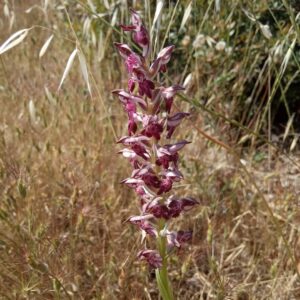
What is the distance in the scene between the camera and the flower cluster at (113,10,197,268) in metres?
0.90

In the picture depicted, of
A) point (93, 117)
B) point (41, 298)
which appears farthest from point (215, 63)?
point (41, 298)

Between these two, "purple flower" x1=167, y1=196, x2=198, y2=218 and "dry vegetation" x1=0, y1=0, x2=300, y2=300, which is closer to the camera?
"purple flower" x1=167, y1=196, x2=198, y2=218

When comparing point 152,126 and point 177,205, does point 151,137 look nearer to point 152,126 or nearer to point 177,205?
point 152,126

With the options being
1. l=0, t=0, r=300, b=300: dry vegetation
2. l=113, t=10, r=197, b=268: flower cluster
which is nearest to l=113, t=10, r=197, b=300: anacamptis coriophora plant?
l=113, t=10, r=197, b=268: flower cluster

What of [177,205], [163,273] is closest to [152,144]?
[177,205]

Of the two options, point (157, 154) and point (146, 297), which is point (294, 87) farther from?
point (157, 154)

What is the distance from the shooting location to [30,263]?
1.11 m

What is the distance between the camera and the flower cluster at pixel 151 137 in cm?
90

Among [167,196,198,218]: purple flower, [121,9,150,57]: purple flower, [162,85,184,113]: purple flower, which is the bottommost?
[167,196,198,218]: purple flower

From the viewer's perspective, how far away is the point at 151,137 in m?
0.92

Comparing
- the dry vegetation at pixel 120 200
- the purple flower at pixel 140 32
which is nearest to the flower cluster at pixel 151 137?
the purple flower at pixel 140 32

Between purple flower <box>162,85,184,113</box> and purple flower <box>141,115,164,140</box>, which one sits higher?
purple flower <box>162,85,184,113</box>

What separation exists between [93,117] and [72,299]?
0.82m

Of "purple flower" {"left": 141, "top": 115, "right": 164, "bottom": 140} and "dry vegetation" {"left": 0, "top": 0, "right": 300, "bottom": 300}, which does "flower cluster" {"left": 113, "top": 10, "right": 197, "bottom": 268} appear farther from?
"dry vegetation" {"left": 0, "top": 0, "right": 300, "bottom": 300}
